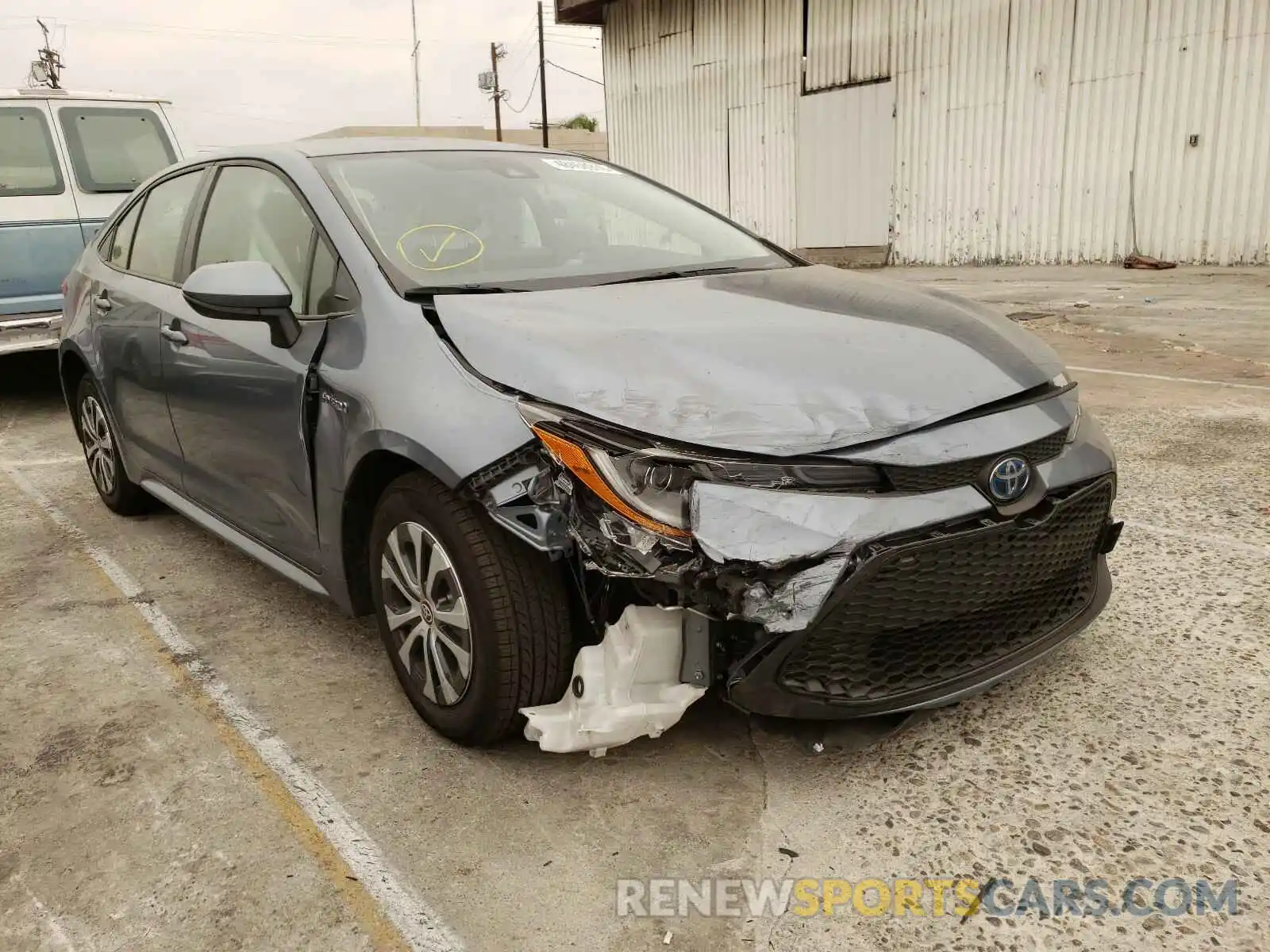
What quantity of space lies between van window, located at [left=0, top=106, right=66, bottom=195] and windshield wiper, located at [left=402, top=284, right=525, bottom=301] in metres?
6.00

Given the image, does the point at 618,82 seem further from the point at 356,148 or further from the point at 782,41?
the point at 356,148

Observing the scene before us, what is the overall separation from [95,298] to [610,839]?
3.51m

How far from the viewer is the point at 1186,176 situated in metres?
12.6

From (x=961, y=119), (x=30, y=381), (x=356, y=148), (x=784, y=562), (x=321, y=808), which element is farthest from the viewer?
(x=961, y=119)

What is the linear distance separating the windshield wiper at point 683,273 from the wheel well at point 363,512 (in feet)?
2.77

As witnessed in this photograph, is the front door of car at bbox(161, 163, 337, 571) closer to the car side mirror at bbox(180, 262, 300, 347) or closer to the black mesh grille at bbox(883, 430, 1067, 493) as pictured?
the car side mirror at bbox(180, 262, 300, 347)

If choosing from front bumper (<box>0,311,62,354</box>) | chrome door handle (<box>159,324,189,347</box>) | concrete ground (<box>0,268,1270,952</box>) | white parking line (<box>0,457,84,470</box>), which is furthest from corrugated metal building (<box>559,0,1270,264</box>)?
chrome door handle (<box>159,324,189,347</box>)

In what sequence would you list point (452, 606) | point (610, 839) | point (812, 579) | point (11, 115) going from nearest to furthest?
point (812, 579) < point (610, 839) < point (452, 606) < point (11, 115)

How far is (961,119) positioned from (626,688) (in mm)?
14800

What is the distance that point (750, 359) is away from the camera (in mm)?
2346

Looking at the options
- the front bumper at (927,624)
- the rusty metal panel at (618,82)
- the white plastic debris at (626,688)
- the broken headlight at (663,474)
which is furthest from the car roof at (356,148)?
the rusty metal panel at (618,82)

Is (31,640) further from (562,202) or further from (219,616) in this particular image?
(562,202)

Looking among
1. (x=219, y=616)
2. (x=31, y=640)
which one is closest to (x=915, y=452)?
(x=219, y=616)

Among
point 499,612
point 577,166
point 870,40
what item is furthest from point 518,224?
point 870,40
